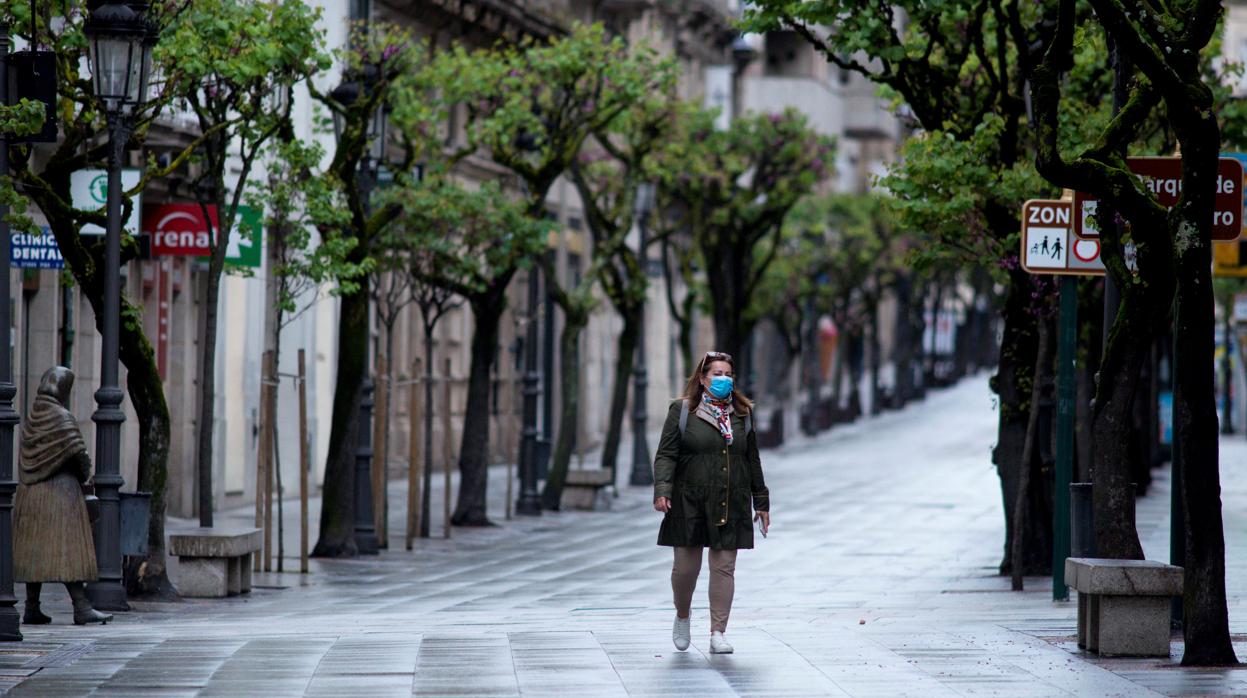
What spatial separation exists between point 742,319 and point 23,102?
1383 inches

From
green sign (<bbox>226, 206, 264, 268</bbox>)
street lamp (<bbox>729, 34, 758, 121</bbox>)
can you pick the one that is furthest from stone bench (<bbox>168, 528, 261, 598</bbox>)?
street lamp (<bbox>729, 34, 758, 121</bbox>)

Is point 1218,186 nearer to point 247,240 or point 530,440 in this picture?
point 247,240

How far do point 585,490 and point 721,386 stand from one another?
19.9 meters

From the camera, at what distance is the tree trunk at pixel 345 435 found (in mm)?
23219

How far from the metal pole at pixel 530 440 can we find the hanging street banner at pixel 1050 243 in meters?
14.8

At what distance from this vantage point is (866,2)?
19.7 metres

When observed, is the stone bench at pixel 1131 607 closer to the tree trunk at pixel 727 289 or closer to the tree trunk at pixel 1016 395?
the tree trunk at pixel 1016 395

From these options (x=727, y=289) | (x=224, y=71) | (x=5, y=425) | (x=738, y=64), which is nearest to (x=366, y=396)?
(x=224, y=71)

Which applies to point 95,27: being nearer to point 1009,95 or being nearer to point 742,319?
point 1009,95

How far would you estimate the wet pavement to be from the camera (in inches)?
450

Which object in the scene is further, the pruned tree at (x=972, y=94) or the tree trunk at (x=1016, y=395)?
the tree trunk at (x=1016, y=395)

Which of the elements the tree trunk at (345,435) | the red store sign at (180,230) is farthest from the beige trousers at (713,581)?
the red store sign at (180,230)

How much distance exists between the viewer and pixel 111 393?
1642 cm

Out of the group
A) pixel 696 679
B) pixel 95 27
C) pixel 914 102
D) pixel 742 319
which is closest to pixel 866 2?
pixel 914 102
